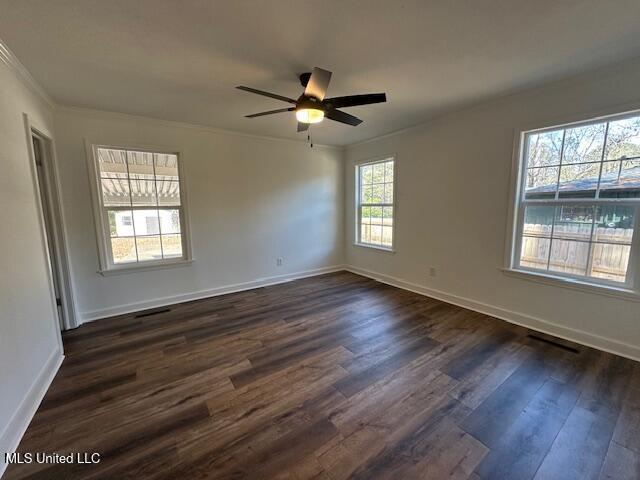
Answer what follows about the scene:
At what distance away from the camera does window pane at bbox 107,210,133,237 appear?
3354 mm

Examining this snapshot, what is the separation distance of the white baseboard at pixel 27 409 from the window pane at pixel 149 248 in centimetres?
146

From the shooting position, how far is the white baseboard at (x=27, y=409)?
150 centimetres

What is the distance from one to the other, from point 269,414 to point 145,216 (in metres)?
3.03

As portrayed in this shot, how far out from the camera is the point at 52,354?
7.41ft

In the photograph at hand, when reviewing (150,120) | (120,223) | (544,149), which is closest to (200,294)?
(120,223)

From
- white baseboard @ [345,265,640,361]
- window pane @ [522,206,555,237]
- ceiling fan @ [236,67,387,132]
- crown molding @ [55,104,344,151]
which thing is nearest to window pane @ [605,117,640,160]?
window pane @ [522,206,555,237]

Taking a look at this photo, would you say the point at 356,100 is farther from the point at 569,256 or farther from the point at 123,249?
the point at 123,249

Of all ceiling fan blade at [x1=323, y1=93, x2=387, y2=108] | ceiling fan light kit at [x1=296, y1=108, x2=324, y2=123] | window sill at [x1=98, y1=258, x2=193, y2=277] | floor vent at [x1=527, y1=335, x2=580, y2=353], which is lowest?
floor vent at [x1=527, y1=335, x2=580, y2=353]

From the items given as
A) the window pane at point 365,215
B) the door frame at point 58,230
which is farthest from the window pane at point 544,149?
the door frame at point 58,230

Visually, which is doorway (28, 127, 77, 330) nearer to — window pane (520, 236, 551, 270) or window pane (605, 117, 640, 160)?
window pane (520, 236, 551, 270)

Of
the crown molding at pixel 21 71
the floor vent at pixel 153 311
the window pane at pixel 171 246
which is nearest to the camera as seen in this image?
the crown molding at pixel 21 71

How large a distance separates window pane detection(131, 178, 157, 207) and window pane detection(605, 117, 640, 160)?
16.2 ft

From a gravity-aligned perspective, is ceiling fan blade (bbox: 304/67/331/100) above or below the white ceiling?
below

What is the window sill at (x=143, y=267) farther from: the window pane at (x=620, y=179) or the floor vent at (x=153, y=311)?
the window pane at (x=620, y=179)
